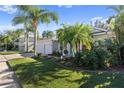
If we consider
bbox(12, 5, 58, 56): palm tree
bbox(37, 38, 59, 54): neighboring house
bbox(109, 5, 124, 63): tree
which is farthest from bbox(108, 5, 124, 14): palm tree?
bbox(37, 38, 59, 54): neighboring house

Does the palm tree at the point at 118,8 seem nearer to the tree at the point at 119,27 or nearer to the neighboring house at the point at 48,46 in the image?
the tree at the point at 119,27

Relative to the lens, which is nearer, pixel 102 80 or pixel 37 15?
pixel 102 80

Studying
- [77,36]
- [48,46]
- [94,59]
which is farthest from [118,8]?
[48,46]

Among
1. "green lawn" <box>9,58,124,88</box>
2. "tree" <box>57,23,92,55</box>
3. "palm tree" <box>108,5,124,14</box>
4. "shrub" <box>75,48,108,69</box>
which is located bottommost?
"green lawn" <box>9,58,124,88</box>

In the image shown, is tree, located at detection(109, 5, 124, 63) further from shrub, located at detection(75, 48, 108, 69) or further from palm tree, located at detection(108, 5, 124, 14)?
shrub, located at detection(75, 48, 108, 69)

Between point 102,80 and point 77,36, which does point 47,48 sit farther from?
point 102,80

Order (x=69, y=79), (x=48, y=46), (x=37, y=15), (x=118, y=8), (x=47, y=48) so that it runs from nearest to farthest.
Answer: (x=69, y=79)
(x=118, y=8)
(x=37, y=15)
(x=48, y=46)
(x=47, y=48)

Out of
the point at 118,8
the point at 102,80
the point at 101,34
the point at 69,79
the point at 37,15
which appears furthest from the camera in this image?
the point at 37,15

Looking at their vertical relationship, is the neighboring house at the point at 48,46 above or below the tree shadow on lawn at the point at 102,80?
above

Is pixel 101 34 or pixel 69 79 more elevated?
pixel 101 34

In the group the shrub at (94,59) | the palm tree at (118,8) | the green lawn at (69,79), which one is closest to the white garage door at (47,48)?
the palm tree at (118,8)

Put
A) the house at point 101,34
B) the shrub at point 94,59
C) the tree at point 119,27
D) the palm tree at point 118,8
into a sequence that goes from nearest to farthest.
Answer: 1. the shrub at point 94,59
2. the tree at point 119,27
3. the palm tree at point 118,8
4. the house at point 101,34

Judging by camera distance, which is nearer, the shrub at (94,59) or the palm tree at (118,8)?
the shrub at (94,59)
